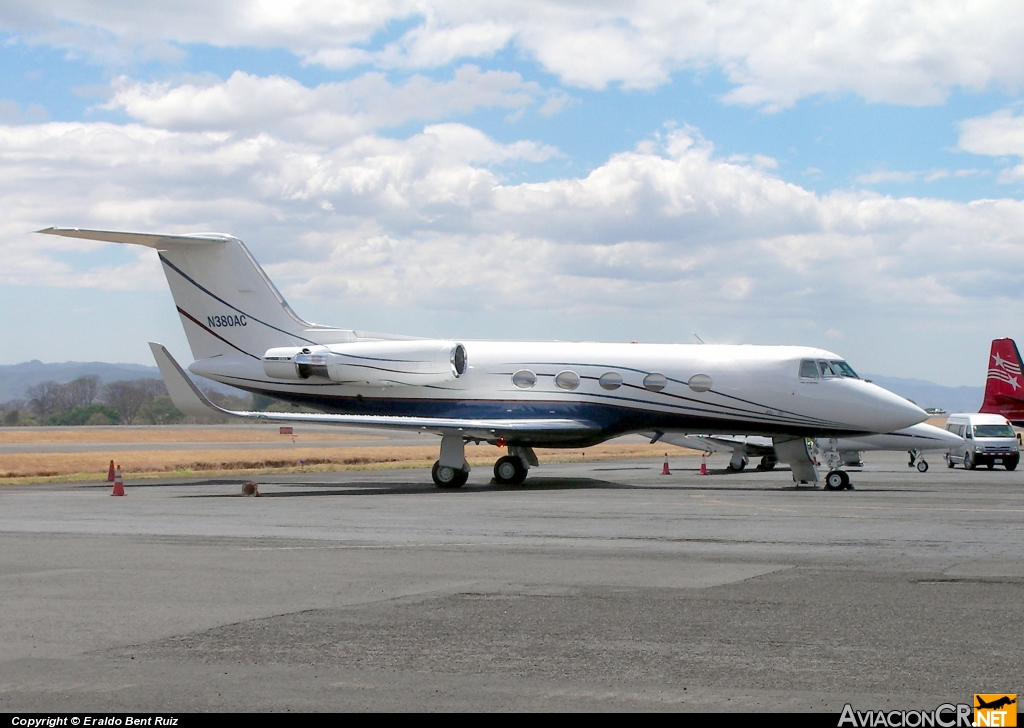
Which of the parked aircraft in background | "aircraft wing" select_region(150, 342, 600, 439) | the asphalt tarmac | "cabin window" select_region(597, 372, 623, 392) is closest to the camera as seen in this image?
the asphalt tarmac

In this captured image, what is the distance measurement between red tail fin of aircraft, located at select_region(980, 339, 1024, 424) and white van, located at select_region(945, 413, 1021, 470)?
13.7 meters

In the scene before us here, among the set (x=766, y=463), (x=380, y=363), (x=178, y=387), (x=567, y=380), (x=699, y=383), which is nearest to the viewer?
(x=178, y=387)

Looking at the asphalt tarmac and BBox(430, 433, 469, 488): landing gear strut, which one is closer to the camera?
the asphalt tarmac

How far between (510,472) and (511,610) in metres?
19.7

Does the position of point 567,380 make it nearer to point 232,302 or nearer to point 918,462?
point 232,302

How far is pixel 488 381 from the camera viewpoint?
96.0 ft

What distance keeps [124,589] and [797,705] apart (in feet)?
22.3

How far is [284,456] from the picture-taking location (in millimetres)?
48156

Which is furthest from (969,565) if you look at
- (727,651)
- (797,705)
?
(797,705)

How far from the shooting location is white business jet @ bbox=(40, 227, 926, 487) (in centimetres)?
2662

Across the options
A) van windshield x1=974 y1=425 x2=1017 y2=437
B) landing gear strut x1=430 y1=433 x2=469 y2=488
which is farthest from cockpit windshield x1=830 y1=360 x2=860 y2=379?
van windshield x1=974 y1=425 x2=1017 y2=437

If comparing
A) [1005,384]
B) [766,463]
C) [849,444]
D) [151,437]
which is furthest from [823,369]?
[151,437]

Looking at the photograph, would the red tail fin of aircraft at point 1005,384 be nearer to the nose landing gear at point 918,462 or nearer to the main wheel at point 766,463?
the nose landing gear at point 918,462

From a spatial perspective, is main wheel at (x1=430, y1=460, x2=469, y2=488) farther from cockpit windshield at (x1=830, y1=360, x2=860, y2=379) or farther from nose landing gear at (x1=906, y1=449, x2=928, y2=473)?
nose landing gear at (x1=906, y1=449, x2=928, y2=473)
